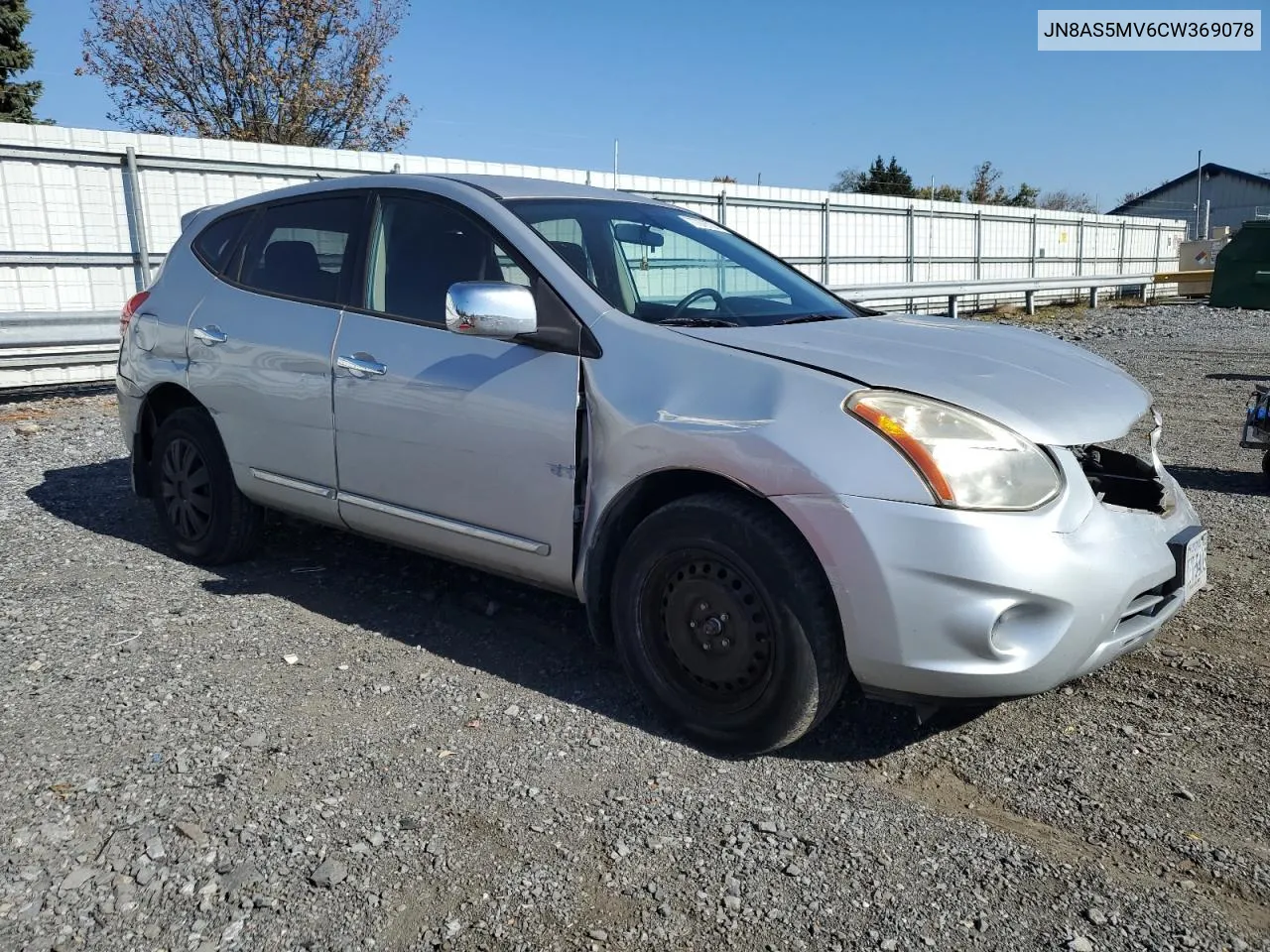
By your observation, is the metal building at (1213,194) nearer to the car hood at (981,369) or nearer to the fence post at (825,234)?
the fence post at (825,234)

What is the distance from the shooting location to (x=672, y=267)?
428 cm

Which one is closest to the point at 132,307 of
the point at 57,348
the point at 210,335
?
the point at 210,335

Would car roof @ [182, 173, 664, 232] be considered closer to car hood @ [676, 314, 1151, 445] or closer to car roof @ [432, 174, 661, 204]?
car roof @ [432, 174, 661, 204]

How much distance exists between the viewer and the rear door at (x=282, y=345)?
4324 millimetres

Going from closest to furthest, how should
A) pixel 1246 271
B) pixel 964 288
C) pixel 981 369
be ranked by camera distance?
pixel 981 369 → pixel 1246 271 → pixel 964 288

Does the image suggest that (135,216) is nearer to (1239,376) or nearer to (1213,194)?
(1239,376)

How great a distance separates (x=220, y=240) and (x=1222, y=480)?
236 inches

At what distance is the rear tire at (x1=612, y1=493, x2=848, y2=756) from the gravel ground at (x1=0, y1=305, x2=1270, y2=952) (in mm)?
153

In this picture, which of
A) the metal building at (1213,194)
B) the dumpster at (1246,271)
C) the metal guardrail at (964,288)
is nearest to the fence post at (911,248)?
the metal guardrail at (964,288)

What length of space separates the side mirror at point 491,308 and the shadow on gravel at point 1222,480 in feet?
15.7

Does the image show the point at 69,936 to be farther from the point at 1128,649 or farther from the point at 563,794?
the point at 1128,649

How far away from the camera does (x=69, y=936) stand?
2.35m

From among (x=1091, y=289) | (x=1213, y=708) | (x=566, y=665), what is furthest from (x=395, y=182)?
(x=1091, y=289)

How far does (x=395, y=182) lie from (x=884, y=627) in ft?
8.84
